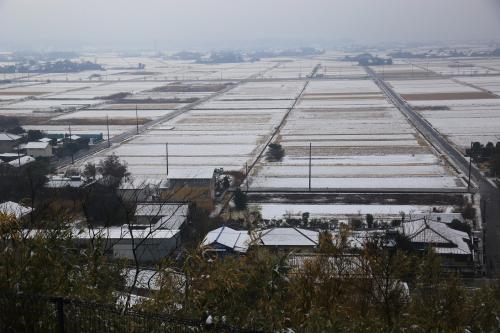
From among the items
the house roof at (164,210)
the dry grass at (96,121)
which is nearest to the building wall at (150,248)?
the house roof at (164,210)

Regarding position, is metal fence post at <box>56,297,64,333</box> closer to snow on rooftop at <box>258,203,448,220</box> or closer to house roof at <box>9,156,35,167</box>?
snow on rooftop at <box>258,203,448,220</box>

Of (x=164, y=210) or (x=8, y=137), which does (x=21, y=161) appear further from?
(x=164, y=210)

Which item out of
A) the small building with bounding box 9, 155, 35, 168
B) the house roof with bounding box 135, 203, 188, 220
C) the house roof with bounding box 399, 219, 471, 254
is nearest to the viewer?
the house roof with bounding box 399, 219, 471, 254

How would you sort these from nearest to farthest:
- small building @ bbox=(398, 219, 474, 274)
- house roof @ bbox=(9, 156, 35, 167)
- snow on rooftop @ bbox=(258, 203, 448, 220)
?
small building @ bbox=(398, 219, 474, 274), snow on rooftop @ bbox=(258, 203, 448, 220), house roof @ bbox=(9, 156, 35, 167)

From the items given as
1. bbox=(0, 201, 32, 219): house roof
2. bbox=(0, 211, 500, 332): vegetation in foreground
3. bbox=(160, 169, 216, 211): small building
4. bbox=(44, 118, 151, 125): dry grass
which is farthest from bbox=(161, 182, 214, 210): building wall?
bbox=(44, 118, 151, 125): dry grass

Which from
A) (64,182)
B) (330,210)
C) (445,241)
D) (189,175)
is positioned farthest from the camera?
(189,175)

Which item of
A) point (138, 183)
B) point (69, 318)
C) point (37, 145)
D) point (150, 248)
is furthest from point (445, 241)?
point (37, 145)

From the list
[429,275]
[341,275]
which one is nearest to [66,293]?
[341,275]
